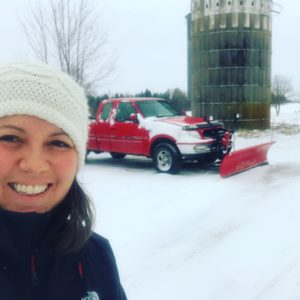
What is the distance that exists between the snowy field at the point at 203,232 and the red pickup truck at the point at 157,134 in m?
0.51

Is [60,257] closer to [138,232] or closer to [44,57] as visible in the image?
[138,232]

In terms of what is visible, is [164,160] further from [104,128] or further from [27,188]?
[27,188]

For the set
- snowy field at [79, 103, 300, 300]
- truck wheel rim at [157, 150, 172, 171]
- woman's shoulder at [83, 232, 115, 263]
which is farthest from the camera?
truck wheel rim at [157, 150, 172, 171]

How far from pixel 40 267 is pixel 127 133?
30.4ft

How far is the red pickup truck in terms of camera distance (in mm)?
9922

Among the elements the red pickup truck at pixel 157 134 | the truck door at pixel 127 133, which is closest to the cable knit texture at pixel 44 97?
the red pickup truck at pixel 157 134

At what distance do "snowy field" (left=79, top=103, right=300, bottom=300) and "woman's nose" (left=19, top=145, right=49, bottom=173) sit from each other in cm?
292

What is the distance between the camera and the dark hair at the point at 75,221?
1.60 meters

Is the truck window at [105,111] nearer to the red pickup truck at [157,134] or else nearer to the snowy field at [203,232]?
the red pickup truck at [157,134]

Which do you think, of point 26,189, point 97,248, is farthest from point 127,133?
point 26,189

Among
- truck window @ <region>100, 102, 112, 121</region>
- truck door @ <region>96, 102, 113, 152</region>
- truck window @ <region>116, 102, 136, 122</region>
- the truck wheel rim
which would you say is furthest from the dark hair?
truck window @ <region>100, 102, 112, 121</region>

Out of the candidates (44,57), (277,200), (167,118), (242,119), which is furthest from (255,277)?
(242,119)

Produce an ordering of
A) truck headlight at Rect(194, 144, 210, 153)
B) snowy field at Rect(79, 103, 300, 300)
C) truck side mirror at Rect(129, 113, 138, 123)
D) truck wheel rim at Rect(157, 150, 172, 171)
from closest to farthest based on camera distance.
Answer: snowy field at Rect(79, 103, 300, 300)
truck headlight at Rect(194, 144, 210, 153)
truck wheel rim at Rect(157, 150, 172, 171)
truck side mirror at Rect(129, 113, 138, 123)

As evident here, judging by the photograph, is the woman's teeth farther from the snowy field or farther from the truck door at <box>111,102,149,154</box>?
the truck door at <box>111,102,149,154</box>
